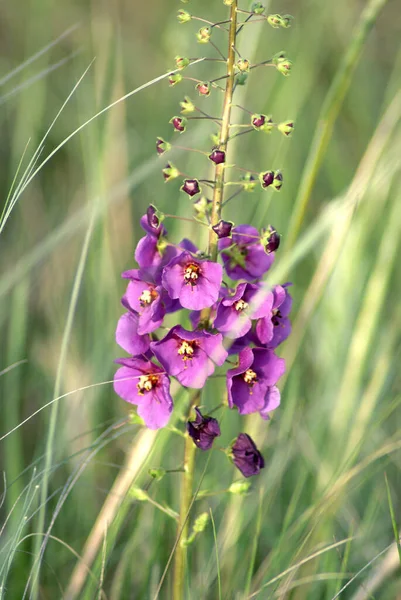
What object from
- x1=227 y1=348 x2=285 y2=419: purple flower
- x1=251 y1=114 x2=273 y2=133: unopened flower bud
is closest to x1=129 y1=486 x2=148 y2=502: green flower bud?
x1=227 y1=348 x2=285 y2=419: purple flower

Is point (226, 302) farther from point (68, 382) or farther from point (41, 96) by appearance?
point (41, 96)

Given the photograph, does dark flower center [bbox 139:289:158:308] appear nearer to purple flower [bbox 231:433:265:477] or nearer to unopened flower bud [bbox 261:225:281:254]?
unopened flower bud [bbox 261:225:281:254]

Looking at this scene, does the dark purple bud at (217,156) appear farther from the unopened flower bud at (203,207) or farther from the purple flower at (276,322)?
the purple flower at (276,322)

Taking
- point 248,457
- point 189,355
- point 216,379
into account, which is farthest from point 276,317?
point 216,379

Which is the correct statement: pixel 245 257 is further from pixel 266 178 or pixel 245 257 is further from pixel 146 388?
pixel 146 388

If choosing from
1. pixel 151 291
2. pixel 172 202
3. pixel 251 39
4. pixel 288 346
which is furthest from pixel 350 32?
pixel 151 291

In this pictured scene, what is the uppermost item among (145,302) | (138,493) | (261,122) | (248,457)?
(261,122)

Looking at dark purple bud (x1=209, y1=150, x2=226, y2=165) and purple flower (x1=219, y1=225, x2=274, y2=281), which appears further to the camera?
purple flower (x1=219, y1=225, x2=274, y2=281)
